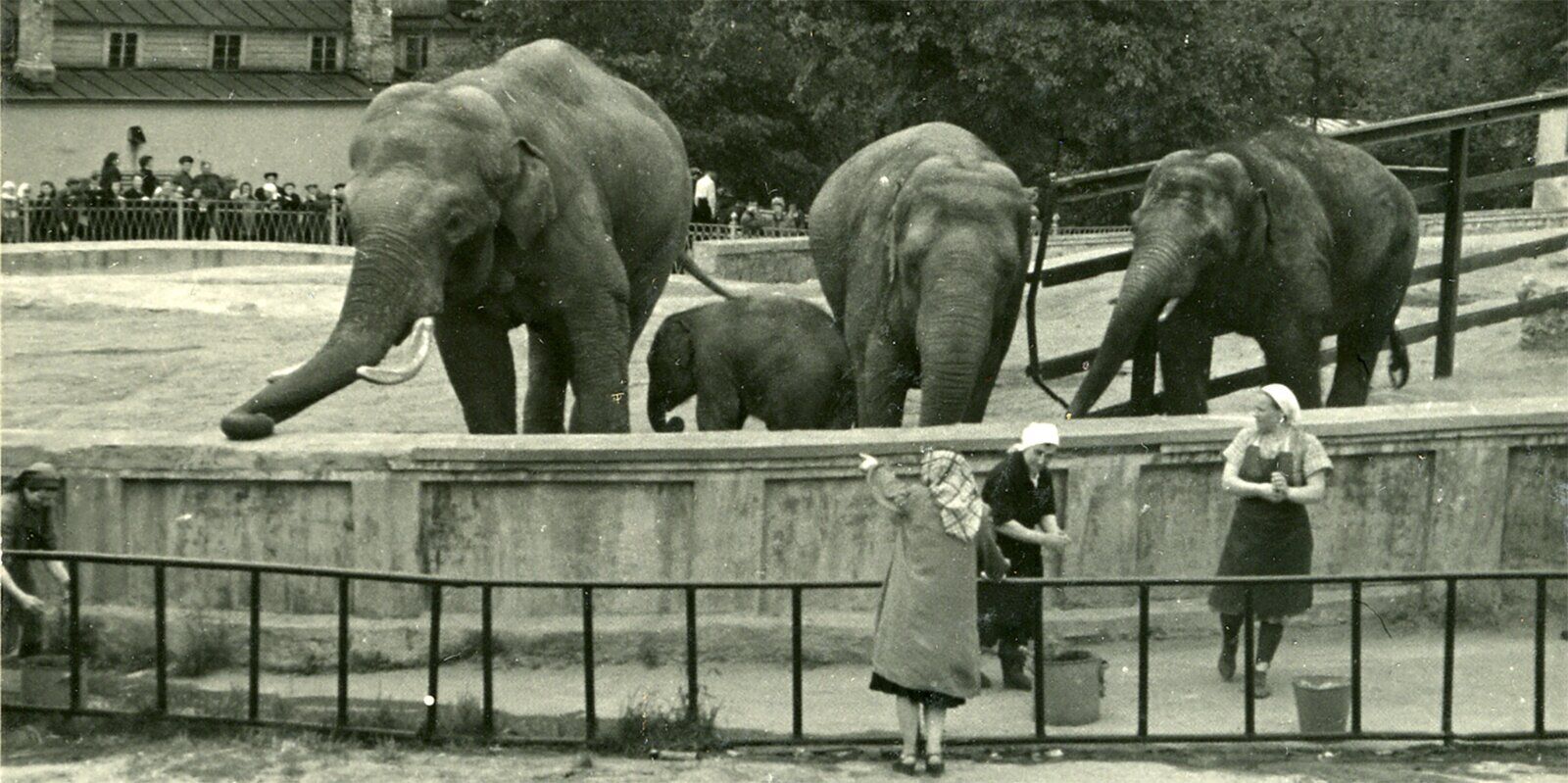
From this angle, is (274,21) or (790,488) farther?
(274,21)

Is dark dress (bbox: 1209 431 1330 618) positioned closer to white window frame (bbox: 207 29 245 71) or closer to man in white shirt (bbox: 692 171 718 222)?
man in white shirt (bbox: 692 171 718 222)

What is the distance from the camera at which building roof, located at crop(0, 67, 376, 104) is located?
55156mm

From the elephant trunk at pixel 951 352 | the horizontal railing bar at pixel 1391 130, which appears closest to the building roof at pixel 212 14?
the horizontal railing bar at pixel 1391 130

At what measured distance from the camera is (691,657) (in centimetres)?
1088

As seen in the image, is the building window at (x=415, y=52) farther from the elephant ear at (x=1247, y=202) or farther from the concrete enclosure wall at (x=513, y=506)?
the concrete enclosure wall at (x=513, y=506)

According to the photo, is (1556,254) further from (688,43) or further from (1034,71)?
(688,43)

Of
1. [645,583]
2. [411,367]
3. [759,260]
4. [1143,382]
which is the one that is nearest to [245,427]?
[411,367]

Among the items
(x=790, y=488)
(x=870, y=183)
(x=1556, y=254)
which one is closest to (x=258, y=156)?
(x=1556, y=254)

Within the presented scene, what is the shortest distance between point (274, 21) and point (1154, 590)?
166 ft

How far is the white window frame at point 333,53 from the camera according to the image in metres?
61.0

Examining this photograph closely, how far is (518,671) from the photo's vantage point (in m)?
12.2

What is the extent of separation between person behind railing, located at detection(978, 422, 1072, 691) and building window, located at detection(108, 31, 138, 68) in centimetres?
4866

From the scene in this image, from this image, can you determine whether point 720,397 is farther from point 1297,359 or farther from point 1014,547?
point 1014,547

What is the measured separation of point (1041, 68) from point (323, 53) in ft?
88.4
